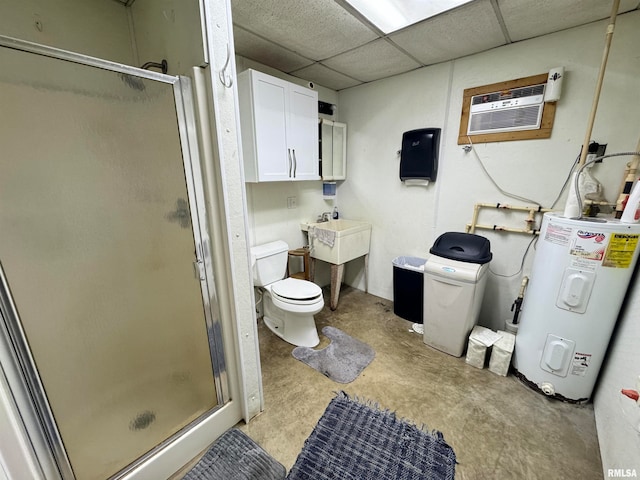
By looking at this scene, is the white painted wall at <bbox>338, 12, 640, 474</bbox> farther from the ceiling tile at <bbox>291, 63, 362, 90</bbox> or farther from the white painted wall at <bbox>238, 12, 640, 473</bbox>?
the ceiling tile at <bbox>291, 63, 362, 90</bbox>

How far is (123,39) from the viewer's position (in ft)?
4.56

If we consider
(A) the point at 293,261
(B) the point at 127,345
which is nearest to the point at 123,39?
(B) the point at 127,345

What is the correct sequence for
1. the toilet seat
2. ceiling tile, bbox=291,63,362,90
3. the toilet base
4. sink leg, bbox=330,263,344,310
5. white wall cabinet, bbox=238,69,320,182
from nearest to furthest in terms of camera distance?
white wall cabinet, bbox=238,69,320,182 → the toilet seat → the toilet base → ceiling tile, bbox=291,63,362,90 → sink leg, bbox=330,263,344,310

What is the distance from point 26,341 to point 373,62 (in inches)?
102

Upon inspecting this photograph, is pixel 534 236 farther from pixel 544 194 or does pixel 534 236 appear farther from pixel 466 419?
pixel 466 419

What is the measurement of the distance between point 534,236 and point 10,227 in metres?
2.77

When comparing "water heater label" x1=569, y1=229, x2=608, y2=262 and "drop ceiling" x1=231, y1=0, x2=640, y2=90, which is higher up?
"drop ceiling" x1=231, y1=0, x2=640, y2=90

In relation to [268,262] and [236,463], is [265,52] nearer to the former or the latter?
[268,262]

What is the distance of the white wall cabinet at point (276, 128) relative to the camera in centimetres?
185

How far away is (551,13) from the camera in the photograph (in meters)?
1.44

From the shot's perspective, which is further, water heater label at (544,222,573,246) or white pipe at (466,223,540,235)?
white pipe at (466,223,540,235)

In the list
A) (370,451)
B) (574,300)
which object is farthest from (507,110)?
(370,451)

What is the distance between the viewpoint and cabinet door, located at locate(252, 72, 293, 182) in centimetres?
187

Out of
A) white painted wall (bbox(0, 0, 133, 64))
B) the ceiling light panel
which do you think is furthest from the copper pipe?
white painted wall (bbox(0, 0, 133, 64))
